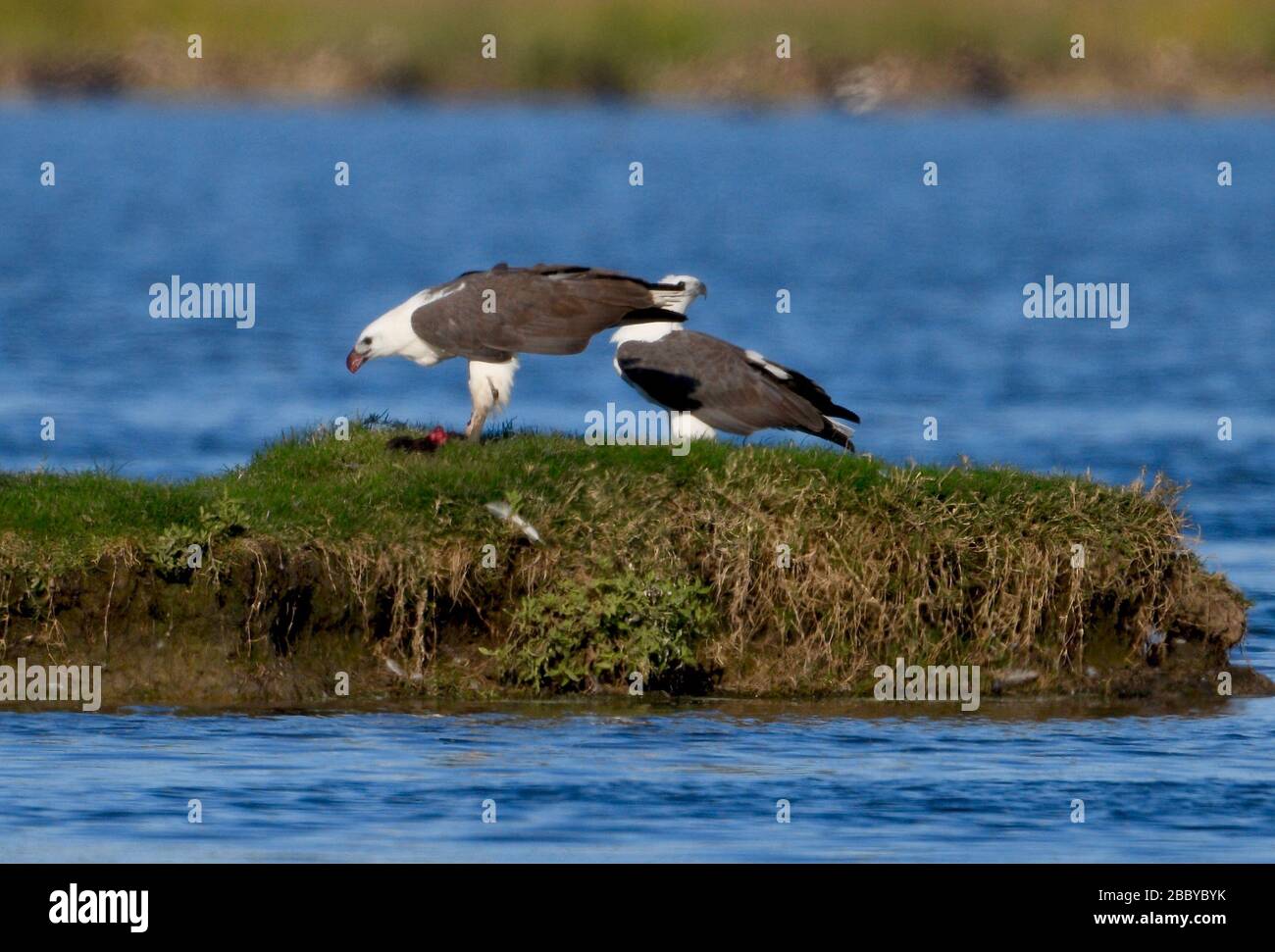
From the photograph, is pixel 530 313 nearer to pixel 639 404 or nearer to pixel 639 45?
pixel 639 404

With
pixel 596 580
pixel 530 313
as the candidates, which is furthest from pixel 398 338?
pixel 596 580

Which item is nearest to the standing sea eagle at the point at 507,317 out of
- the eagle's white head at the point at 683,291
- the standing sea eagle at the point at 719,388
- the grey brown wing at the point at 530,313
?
the grey brown wing at the point at 530,313

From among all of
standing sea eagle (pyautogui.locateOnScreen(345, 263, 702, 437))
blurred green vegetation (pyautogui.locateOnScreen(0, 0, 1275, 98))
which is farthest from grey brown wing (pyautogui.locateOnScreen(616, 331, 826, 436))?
blurred green vegetation (pyautogui.locateOnScreen(0, 0, 1275, 98))

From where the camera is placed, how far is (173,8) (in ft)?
227

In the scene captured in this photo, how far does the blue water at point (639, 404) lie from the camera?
10578mm

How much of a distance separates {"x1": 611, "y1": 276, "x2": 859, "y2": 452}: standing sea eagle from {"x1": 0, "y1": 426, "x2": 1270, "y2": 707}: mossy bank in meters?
1.14

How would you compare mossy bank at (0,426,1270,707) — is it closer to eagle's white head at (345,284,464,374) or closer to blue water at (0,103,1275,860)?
blue water at (0,103,1275,860)

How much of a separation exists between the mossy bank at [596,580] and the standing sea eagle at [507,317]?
0.78 meters

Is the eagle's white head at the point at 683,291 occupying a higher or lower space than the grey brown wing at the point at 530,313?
higher

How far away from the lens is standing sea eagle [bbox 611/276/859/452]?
13.9 metres

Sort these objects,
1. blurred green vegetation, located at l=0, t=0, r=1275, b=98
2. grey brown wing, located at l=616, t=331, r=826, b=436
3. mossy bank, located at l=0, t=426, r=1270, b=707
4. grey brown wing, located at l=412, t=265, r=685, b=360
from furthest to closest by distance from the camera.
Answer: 1. blurred green vegetation, located at l=0, t=0, r=1275, b=98
2. grey brown wing, located at l=616, t=331, r=826, b=436
3. grey brown wing, located at l=412, t=265, r=685, b=360
4. mossy bank, located at l=0, t=426, r=1270, b=707

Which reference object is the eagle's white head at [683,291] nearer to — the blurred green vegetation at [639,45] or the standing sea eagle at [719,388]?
the standing sea eagle at [719,388]

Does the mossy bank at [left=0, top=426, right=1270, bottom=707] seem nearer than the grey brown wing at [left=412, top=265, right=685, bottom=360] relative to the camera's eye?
Yes

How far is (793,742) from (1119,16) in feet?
202
